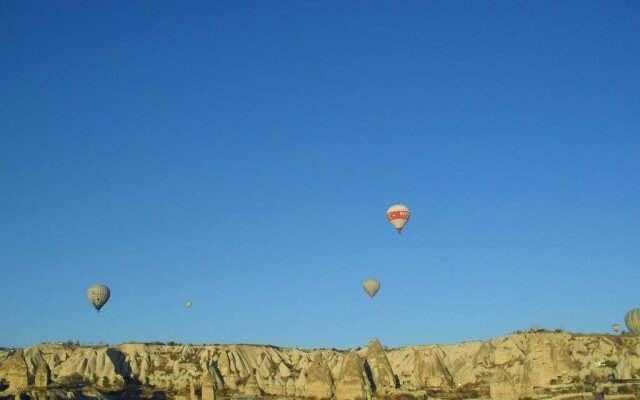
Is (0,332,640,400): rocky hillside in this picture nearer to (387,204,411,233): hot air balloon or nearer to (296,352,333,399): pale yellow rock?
(296,352,333,399): pale yellow rock

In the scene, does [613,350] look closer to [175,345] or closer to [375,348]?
[375,348]

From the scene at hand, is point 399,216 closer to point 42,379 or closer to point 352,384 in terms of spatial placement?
point 352,384

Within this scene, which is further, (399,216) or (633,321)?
(633,321)

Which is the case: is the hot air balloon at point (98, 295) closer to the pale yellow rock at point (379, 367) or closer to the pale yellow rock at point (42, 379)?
the pale yellow rock at point (42, 379)

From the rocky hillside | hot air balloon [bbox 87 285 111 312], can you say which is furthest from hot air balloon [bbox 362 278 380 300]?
hot air balloon [bbox 87 285 111 312]

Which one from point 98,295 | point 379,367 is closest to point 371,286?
point 379,367
